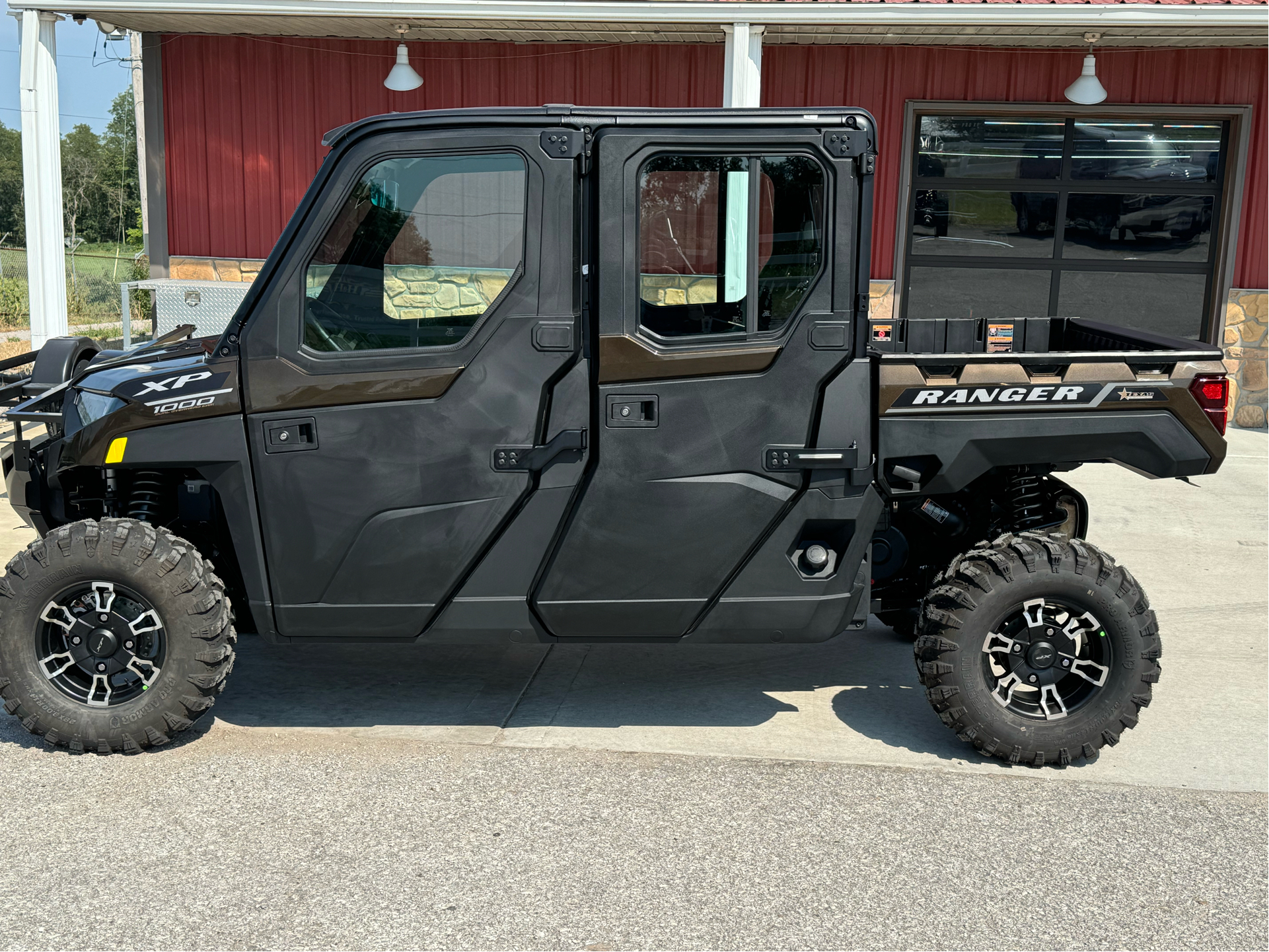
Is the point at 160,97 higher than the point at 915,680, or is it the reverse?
the point at 160,97

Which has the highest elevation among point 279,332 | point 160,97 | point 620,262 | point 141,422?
point 160,97

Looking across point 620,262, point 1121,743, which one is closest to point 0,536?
point 620,262

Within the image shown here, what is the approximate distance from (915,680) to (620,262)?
2.44 metres

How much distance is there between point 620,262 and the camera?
4.05 metres

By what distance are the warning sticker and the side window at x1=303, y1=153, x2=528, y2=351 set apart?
9.21ft

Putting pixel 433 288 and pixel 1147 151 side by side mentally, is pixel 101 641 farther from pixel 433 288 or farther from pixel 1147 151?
pixel 1147 151

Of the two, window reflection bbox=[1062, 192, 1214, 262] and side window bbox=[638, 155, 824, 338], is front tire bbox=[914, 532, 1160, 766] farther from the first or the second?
window reflection bbox=[1062, 192, 1214, 262]

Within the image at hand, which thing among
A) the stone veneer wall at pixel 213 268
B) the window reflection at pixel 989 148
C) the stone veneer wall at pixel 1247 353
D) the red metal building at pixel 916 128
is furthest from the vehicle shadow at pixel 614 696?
the stone veneer wall at pixel 1247 353

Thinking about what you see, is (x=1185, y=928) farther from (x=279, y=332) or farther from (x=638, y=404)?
(x=279, y=332)

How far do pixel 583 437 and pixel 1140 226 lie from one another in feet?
32.4

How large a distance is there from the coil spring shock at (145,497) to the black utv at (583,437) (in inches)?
0.6

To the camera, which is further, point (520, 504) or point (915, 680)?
point (915, 680)

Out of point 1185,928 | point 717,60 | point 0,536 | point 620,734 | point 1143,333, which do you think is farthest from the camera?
point 717,60

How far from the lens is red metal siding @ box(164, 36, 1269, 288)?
11734 millimetres
